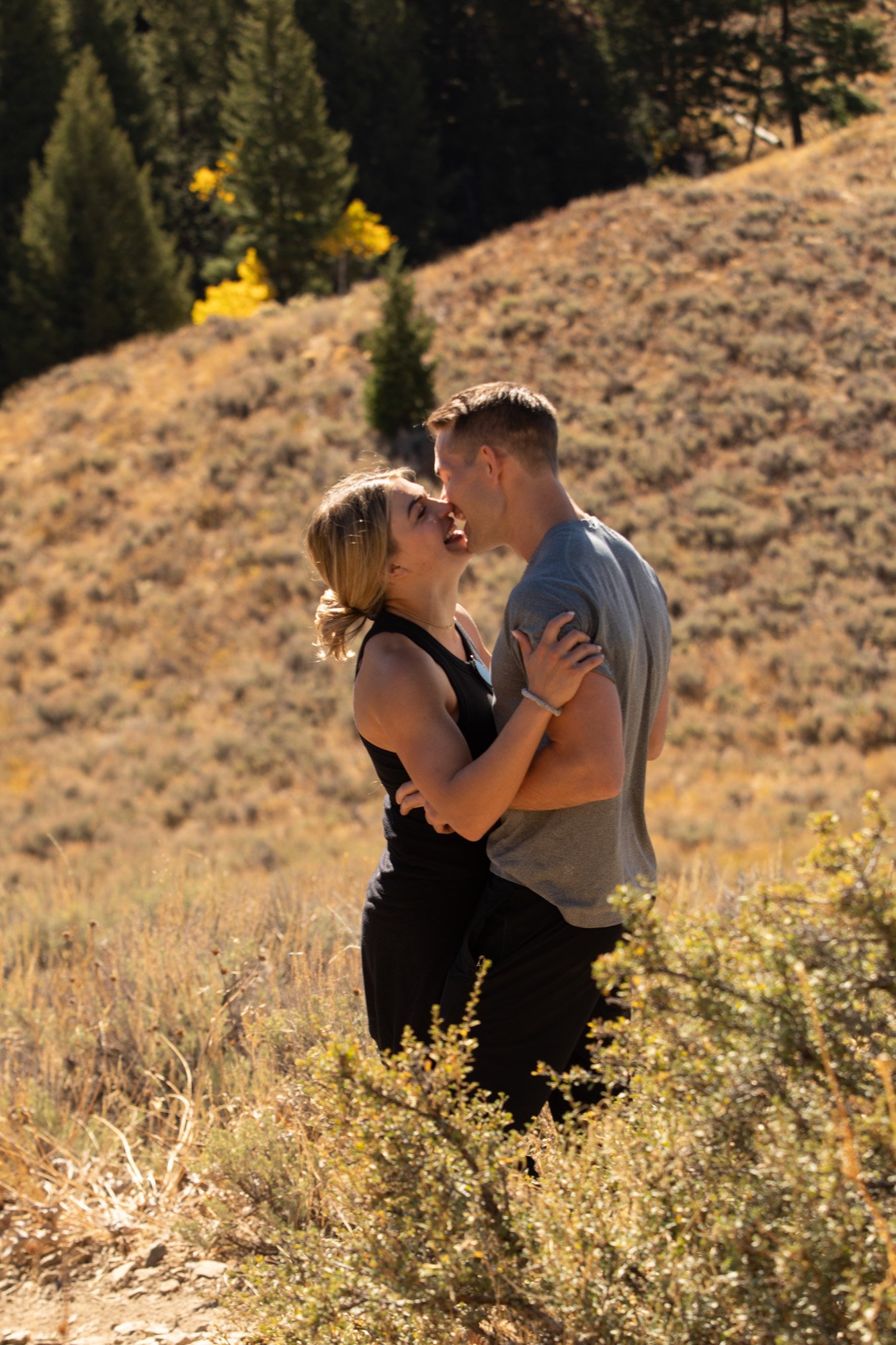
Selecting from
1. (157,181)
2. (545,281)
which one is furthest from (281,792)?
(157,181)

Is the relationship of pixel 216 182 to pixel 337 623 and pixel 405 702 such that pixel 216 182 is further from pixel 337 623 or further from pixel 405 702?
pixel 405 702

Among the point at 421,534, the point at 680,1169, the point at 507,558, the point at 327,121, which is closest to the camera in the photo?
the point at 680,1169

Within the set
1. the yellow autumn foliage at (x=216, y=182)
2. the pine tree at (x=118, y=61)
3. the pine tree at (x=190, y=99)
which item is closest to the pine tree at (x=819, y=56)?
the yellow autumn foliage at (x=216, y=182)

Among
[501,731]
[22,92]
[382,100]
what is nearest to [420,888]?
[501,731]

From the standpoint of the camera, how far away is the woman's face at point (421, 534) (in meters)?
2.49

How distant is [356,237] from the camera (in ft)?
107

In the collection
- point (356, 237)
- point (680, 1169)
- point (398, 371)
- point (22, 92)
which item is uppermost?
point (22, 92)

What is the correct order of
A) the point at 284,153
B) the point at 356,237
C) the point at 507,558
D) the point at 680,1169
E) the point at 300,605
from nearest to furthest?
the point at 680,1169
the point at 507,558
the point at 300,605
the point at 284,153
the point at 356,237

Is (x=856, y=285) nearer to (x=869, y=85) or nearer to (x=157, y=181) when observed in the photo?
(x=869, y=85)

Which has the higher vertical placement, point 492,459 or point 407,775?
point 492,459

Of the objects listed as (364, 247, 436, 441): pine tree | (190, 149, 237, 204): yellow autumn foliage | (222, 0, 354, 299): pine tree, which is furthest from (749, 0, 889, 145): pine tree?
(364, 247, 436, 441): pine tree

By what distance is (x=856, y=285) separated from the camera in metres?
21.3

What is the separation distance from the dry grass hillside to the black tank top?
7.06 metres

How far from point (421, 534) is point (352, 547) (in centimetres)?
16
